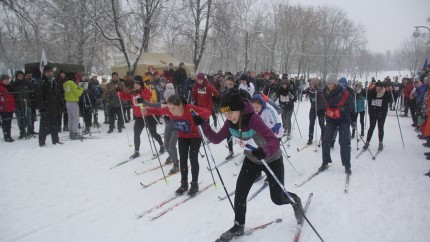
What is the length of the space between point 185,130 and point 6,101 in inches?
286

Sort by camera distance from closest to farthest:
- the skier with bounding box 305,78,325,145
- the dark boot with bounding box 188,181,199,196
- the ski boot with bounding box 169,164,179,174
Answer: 1. the dark boot with bounding box 188,181,199,196
2. the ski boot with bounding box 169,164,179,174
3. the skier with bounding box 305,78,325,145

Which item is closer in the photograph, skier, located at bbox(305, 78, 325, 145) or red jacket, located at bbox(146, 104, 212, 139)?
red jacket, located at bbox(146, 104, 212, 139)

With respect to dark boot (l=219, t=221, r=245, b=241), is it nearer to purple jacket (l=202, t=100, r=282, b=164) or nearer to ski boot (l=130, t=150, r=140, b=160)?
purple jacket (l=202, t=100, r=282, b=164)

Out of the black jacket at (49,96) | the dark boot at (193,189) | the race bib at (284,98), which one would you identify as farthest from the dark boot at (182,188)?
the black jacket at (49,96)

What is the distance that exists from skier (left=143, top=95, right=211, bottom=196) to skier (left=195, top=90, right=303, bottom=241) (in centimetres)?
87

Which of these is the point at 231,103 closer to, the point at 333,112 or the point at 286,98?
the point at 333,112

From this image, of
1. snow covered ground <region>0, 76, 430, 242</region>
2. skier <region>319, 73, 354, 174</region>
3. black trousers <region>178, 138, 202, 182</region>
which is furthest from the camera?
skier <region>319, 73, 354, 174</region>

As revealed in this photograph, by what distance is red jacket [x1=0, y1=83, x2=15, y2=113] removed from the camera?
8664mm

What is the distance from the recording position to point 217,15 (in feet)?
68.6

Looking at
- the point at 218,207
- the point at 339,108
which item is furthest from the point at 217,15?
the point at 218,207

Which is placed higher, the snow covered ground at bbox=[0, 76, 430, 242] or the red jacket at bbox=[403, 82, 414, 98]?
the red jacket at bbox=[403, 82, 414, 98]

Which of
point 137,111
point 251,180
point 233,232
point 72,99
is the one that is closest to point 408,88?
point 137,111

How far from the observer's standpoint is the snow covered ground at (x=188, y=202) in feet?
12.8

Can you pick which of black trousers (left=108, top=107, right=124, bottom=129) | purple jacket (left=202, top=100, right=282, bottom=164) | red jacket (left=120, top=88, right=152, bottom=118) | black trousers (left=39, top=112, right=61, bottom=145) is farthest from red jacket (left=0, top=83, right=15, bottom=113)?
purple jacket (left=202, top=100, right=282, bottom=164)
